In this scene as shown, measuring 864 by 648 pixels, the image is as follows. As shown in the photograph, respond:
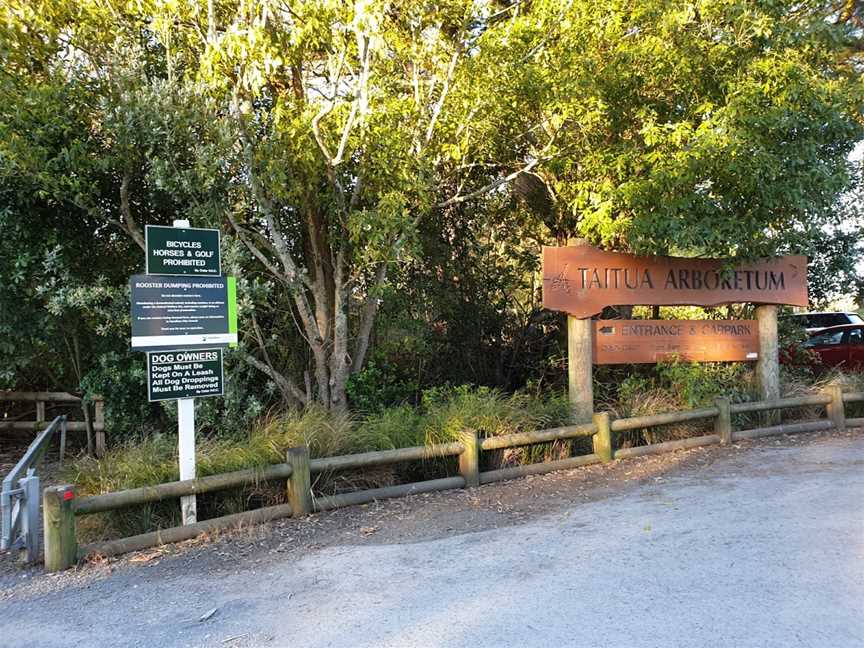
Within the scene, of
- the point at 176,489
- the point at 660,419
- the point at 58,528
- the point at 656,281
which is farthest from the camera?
the point at 656,281

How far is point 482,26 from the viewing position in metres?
8.89

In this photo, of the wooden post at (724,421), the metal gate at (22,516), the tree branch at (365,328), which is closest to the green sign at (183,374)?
the metal gate at (22,516)

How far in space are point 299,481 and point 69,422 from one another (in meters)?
6.30

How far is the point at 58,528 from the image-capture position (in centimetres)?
497

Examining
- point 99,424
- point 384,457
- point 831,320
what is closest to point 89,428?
point 99,424

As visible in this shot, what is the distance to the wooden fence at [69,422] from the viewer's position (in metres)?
9.48

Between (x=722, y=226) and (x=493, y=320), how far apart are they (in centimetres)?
430

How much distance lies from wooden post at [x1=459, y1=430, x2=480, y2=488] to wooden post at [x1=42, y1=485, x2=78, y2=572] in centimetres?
375

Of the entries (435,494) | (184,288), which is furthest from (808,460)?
(184,288)

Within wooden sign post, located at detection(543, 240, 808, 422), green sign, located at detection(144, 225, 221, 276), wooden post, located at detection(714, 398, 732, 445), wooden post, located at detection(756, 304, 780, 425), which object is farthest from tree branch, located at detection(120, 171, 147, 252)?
wooden post, located at detection(756, 304, 780, 425)

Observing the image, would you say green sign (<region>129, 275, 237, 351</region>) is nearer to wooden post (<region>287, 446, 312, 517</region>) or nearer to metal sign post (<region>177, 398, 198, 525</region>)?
metal sign post (<region>177, 398, 198, 525</region>)

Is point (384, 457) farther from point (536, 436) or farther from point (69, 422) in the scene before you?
point (69, 422)

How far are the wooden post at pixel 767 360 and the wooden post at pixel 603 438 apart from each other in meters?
3.73

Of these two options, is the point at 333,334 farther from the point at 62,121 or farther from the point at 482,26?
the point at 482,26
